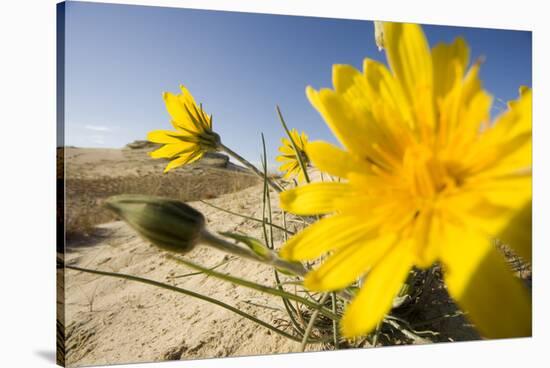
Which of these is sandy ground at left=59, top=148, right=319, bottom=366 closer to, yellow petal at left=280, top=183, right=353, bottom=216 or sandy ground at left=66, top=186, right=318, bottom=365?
sandy ground at left=66, top=186, right=318, bottom=365

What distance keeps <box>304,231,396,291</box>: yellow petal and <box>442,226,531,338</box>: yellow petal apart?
76mm

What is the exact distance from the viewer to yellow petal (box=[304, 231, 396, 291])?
529 mm

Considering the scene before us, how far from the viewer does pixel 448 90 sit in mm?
550

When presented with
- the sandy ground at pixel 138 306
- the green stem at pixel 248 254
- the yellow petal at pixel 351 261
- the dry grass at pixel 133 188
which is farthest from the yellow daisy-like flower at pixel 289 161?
the yellow petal at pixel 351 261

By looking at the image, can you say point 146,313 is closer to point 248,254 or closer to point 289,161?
point 289,161

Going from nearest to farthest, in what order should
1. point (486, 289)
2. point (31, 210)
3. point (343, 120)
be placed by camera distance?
point (486, 289) → point (343, 120) → point (31, 210)

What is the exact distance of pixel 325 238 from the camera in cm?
57

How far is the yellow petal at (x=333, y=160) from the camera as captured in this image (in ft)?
1.95

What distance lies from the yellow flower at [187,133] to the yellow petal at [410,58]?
0.69 metres

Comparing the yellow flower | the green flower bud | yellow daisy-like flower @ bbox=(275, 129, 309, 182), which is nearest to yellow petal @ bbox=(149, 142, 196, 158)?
the yellow flower

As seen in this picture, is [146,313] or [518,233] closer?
[518,233]

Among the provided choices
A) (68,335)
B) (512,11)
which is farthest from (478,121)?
(512,11)

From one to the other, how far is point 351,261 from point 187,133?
2.52ft

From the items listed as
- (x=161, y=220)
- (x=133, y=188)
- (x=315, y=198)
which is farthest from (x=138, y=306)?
(x=315, y=198)
